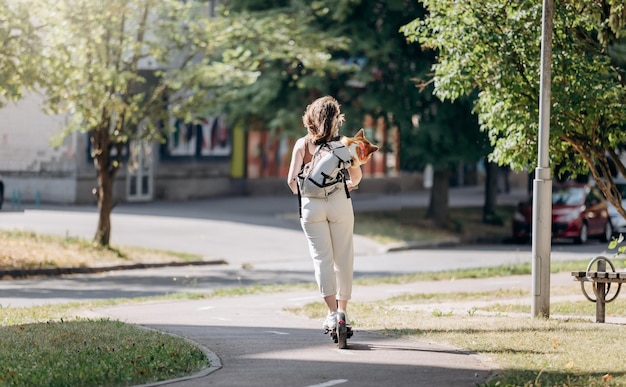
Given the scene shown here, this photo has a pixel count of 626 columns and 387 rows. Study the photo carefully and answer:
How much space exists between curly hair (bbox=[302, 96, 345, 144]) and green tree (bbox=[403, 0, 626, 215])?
4836 millimetres

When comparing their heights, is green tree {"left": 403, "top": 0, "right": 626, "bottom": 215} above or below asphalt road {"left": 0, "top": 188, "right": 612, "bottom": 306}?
above

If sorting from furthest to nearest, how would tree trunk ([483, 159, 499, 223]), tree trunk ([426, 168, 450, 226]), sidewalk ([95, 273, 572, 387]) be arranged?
tree trunk ([483, 159, 499, 223]), tree trunk ([426, 168, 450, 226]), sidewalk ([95, 273, 572, 387])

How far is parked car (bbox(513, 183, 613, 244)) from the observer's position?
3422 centimetres

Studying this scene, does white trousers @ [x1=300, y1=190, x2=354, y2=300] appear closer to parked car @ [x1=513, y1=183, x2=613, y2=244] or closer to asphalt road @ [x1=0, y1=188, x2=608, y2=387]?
asphalt road @ [x1=0, y1=188, x2=608, y2=387]

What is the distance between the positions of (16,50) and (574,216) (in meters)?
18.4

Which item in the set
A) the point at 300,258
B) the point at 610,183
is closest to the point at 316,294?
the point at 610,183

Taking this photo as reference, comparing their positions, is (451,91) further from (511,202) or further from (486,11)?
(511,202)

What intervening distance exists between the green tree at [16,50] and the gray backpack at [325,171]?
11.1 m

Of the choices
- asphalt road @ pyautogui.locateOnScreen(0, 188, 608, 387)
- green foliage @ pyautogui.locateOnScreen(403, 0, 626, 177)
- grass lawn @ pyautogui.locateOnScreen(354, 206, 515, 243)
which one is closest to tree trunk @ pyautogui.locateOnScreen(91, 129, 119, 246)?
asphalt road @ pyautogui.locateOnScreen(0, 188, 608, 387)

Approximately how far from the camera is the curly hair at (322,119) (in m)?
10.2

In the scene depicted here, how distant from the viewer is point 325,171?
32.8ft

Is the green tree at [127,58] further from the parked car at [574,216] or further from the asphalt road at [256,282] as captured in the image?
the parked car at [574,216]

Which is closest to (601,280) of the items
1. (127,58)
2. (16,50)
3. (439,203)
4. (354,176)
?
(354,176)

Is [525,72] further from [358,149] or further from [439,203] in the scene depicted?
[439,203]
